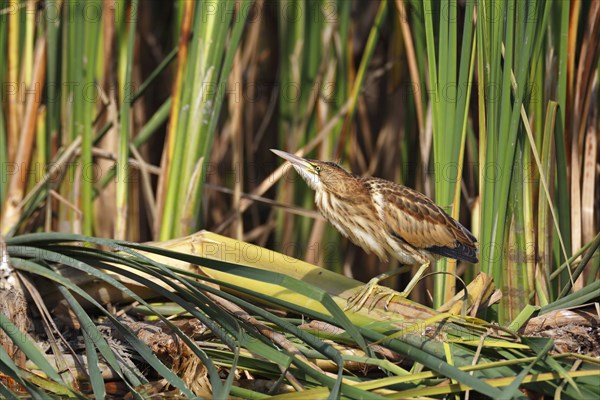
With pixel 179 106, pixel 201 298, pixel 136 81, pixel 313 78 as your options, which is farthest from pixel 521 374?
pixel 136 81

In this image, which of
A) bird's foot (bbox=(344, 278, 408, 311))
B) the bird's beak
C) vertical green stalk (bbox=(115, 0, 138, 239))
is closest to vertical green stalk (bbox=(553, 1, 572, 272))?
bird's foot (bbox=(344, 278, 408, 311))

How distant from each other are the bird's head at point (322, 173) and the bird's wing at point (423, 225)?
13 centimetres

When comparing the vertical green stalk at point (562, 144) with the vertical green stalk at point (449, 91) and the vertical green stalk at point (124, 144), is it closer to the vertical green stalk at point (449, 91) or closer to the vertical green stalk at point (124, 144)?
the vertical green stalk at point (449, 91)

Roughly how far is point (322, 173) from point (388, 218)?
284mm

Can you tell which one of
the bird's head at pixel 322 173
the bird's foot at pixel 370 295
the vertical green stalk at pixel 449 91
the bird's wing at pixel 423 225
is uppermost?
the vertical green stalk at pixel 449 91

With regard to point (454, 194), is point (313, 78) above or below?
above

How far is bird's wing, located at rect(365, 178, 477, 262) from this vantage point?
106 inches

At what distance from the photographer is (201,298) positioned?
2.20 meters

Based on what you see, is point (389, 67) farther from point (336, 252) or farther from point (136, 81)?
point (136, 81)

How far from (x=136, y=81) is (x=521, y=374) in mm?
2557

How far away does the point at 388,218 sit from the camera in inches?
110

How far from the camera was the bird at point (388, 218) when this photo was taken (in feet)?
8.87

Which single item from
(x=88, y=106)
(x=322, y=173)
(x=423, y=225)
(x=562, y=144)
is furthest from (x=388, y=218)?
(x=88, y=106)

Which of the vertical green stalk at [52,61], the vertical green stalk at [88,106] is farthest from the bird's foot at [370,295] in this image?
the vertical green stalk at [52,61]
